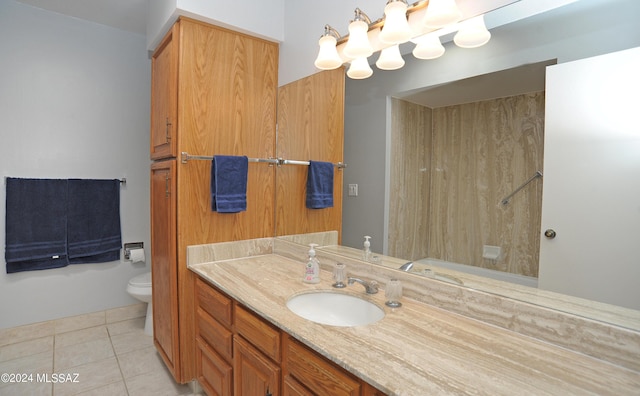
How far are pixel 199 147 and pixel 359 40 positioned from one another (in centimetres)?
106

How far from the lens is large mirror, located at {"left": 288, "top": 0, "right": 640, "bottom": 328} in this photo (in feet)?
3.08

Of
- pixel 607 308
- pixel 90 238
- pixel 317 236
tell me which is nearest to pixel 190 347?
pixel 317 236

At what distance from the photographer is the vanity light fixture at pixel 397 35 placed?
47.1 inches

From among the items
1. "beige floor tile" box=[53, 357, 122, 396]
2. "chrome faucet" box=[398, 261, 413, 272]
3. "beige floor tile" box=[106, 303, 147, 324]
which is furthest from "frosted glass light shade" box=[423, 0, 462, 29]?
"beige floor tile" box=[106, 303, 147, 324]

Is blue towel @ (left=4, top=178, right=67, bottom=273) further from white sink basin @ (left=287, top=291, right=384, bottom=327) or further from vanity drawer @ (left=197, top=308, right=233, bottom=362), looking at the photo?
white sink basin @ (left=287, top=291, right=384, bottom=327)

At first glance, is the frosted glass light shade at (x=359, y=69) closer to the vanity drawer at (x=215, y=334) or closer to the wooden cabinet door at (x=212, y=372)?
the vanity drawer at (x=215, y=334)

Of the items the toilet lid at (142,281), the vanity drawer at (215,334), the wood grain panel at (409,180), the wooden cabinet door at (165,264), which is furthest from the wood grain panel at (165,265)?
the wood grain panel at (409,180)

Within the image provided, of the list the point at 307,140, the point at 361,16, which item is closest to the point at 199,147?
the point at 307,140

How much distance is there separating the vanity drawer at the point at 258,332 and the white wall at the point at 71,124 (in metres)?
2.07

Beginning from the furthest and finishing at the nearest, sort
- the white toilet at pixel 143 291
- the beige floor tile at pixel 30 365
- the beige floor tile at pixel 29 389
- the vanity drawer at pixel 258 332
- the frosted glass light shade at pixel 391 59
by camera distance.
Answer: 1. the white toilet at pixel 143 291
2. the beige floor tile at pixel 30 365
3. the beige floor tile at pixel 29 389
4. the frosted glass light shade at pixel 391 59
5. the vanity drawer at pixel 258 332

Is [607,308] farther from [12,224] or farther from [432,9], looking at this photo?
[12,224]

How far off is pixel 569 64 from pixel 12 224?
3.43 m

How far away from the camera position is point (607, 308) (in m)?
0.91

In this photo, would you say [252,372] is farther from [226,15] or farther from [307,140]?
[226,15]
